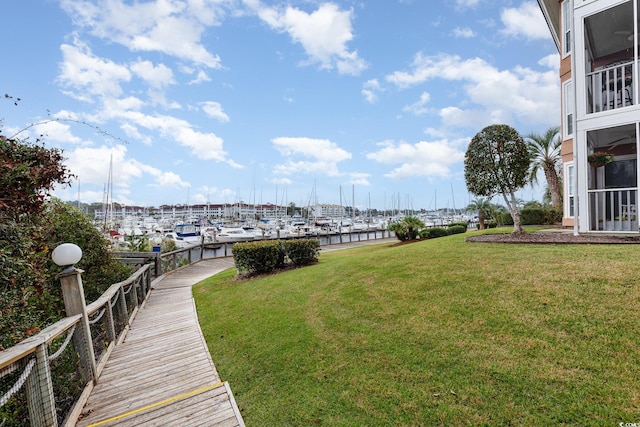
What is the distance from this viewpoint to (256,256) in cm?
1038

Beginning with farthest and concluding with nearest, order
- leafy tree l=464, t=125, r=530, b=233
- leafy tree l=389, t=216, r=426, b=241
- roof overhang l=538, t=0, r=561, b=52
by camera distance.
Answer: leafy tree l=389, t=216, r=426, b=241 → roof overhang l=538, t=0, r=561, b=52 → leafy tree l=464, t=125, r=530, b=233

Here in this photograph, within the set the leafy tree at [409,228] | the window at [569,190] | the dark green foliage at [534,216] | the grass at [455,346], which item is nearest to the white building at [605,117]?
the window at [569,190]

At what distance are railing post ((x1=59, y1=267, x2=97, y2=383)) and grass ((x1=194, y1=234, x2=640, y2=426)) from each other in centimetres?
161

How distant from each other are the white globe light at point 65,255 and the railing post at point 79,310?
0.48 ft

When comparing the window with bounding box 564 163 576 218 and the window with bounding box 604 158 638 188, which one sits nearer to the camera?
the window with bounding box 604 158 638 188

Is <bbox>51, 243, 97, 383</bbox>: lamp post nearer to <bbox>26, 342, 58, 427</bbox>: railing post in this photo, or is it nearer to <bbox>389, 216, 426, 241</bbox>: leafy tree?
<bbox>26, 342, 58, 427</bbox>: railing post

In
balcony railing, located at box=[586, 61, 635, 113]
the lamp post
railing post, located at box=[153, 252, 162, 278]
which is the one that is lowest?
railing post, located at box=[153, 252, 162, 278]

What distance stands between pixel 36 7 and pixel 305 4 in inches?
339

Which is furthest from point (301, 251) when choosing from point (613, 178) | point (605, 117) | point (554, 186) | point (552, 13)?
point (554, 186)

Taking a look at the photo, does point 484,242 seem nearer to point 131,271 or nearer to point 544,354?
point 544,354

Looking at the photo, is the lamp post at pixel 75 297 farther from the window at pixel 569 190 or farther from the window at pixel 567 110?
the window at pixel 567 110

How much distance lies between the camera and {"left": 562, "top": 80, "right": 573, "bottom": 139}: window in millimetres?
10891

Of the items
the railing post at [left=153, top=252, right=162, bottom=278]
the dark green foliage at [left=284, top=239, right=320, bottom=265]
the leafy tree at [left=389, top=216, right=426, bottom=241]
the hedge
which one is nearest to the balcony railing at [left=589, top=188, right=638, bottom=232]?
the dark green foliage at [left=284, top=239, right=320, bottom=265]

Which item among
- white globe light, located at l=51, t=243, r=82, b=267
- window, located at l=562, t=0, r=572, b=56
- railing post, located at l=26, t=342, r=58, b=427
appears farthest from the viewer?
window, located at l=562, t=0, r=572, b=56
